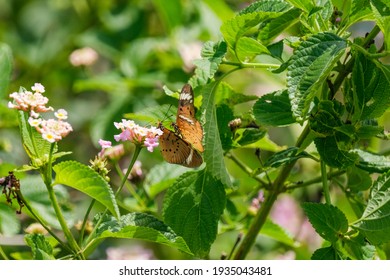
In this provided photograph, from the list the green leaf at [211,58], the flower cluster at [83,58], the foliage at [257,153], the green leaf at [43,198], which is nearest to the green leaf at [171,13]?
the flower cluster at [83,58]

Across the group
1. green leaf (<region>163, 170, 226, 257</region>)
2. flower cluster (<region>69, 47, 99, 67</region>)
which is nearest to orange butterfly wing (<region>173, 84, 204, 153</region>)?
green leaf (<region>163, 170, 226, 257</region>)

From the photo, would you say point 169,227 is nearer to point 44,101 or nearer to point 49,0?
point 44,101

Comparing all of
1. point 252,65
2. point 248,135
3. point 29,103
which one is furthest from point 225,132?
point 29,103

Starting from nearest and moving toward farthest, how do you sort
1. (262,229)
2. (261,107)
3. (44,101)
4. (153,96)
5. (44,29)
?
1. (44,101)
2. (261,107)
3. (262,229)
4. (153,96)
5. (44,29)

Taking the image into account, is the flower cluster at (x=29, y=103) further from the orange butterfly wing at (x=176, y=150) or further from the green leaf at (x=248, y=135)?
the green leaf at (x=248, y=135)

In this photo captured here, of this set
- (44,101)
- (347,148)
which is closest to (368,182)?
(347,148)

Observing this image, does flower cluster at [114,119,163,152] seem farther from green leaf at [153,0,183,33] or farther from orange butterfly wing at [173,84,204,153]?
green leaf at [153,0,183,33]
